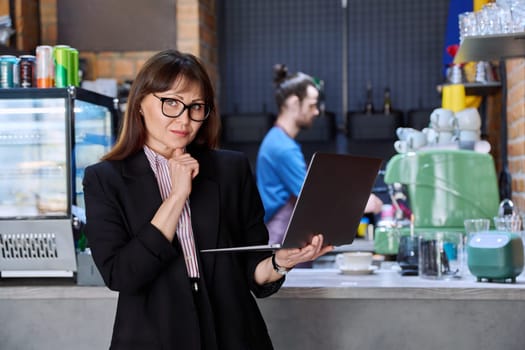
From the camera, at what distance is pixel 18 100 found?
2514mm

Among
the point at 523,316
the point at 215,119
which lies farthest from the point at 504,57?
the point at 215,119

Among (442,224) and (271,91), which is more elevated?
(271,91)

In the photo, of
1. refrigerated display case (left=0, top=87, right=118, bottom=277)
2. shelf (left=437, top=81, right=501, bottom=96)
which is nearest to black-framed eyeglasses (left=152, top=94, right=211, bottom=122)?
refrigerated display case (left=0, top=87, right=118, bottom=277)

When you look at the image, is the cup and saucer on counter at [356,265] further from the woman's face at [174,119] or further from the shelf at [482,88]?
the shelf at [482,88]

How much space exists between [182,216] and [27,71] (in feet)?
3.39

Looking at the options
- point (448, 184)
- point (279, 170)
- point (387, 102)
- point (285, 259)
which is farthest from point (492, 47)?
point (387, 102)

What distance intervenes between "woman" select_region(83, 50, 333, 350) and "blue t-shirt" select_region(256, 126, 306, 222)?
97.1 inches

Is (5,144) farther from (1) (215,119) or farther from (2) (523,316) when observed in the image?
(2) (523,316)

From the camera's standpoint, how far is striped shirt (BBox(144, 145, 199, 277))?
5.90 ft

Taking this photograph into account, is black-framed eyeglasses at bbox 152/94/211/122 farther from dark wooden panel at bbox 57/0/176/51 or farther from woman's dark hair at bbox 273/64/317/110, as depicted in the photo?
dark wooden panel at bbox 57/0/176/51

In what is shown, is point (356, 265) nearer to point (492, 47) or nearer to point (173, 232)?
point (492, 47)

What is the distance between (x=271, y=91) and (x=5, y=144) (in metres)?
3.68

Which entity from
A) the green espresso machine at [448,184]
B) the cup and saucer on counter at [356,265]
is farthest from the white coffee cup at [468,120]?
the cup and saucer on counter at [356,265]

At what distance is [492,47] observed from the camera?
2.73 metres
